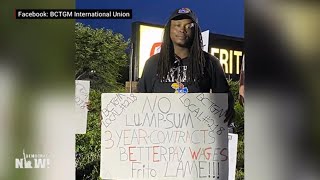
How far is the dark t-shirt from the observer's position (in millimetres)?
2951

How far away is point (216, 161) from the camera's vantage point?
2.95 m

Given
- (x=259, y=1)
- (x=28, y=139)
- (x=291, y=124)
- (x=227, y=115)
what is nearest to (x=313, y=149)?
(x=291, y=124)

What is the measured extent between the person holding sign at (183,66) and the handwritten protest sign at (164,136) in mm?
61

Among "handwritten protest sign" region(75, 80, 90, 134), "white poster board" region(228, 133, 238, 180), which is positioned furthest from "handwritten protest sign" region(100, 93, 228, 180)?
"handwritten protest sign" region(75, 80, 90, 134)

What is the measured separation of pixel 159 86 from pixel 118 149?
0.60 m

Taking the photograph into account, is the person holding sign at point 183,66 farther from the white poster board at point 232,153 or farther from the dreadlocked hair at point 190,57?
the white poster board at point 232,153

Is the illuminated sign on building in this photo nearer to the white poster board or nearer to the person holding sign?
the person holding sign

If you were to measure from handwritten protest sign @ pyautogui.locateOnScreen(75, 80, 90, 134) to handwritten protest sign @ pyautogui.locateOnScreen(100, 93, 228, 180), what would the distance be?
14cm

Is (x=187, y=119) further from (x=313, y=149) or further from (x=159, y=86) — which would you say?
(x=313, y=149)

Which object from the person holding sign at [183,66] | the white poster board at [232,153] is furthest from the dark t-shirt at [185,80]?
the white poster board at [232,153]

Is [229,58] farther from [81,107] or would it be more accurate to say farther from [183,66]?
[81,107]

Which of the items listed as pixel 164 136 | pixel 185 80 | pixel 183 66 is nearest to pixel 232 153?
pixel 164 136

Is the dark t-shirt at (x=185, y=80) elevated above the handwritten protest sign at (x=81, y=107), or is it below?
above

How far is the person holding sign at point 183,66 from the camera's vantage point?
2.95 meters
